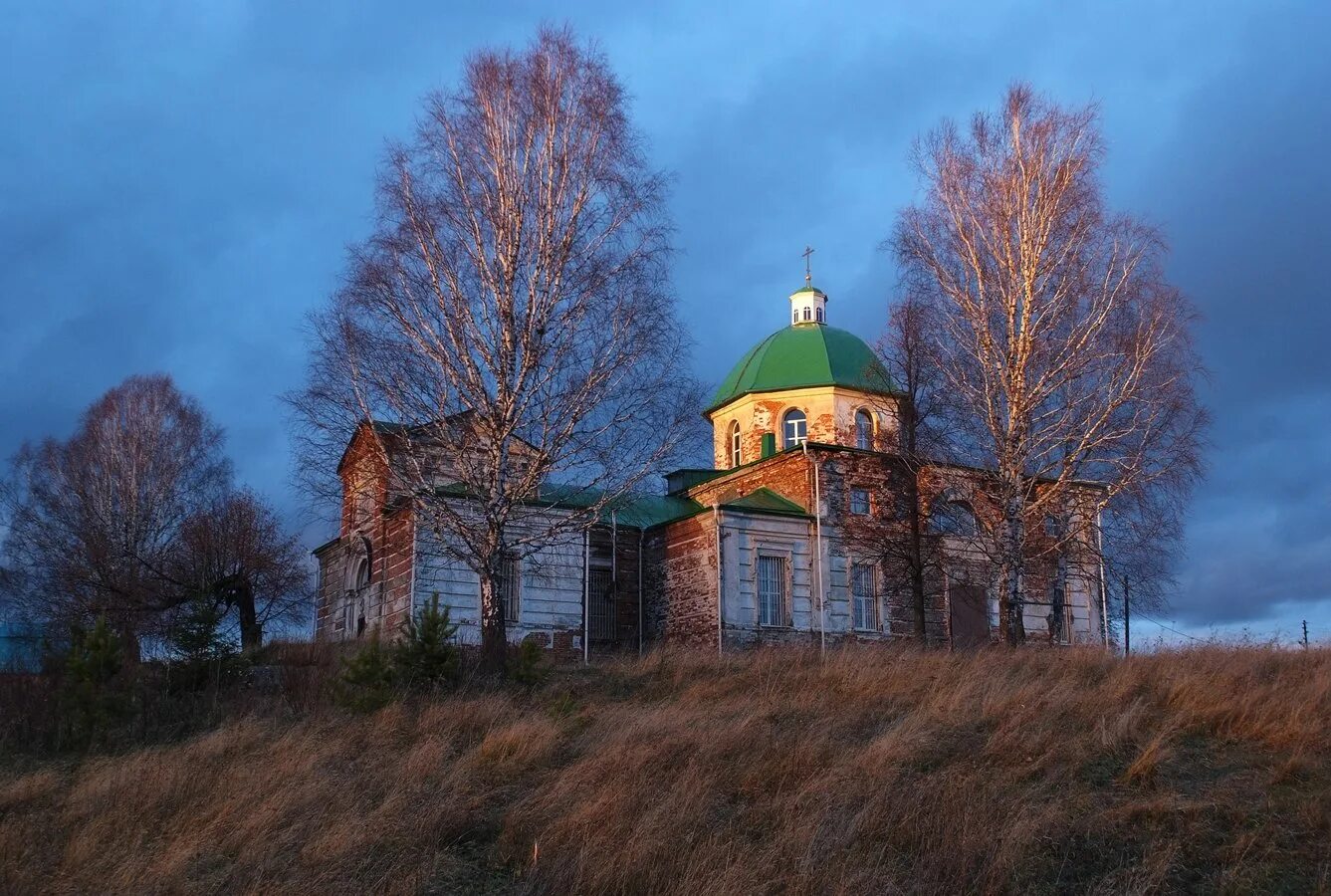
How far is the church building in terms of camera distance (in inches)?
956

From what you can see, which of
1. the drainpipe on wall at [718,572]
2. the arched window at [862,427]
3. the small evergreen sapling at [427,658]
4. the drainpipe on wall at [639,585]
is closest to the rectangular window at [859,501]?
the arched window at [862,427]

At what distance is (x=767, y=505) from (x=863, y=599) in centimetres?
311

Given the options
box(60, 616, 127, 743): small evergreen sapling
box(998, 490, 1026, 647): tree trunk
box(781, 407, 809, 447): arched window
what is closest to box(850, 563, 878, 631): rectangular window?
box(781, 407, 809, 447): arched window

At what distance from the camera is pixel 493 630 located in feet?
51.4

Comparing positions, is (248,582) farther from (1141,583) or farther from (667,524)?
(1141,583)

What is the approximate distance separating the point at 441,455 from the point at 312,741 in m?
6.09

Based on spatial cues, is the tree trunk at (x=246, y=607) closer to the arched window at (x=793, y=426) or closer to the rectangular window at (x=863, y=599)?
the rectangular window at (x=863, y=599)

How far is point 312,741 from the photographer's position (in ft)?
36.1

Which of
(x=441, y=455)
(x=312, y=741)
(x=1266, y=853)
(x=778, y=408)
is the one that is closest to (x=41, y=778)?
(x=312, y=741)

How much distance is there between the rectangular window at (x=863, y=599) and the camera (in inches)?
1067

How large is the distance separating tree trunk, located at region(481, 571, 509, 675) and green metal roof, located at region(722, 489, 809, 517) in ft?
36.1

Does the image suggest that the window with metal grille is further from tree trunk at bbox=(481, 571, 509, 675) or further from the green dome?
tree trunk at bbox=(481, 571, 509, 675)

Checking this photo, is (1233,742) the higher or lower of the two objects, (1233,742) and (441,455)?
the lower

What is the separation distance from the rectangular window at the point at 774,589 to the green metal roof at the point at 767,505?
1.02 m
